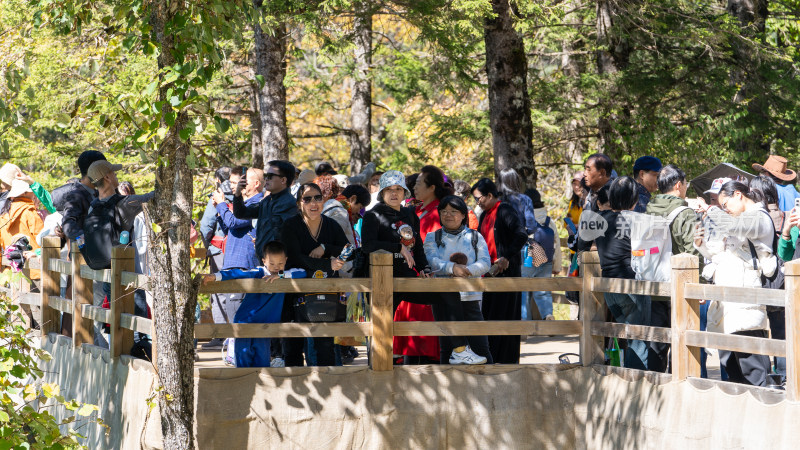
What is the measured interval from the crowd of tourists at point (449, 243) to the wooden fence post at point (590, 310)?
0.13m

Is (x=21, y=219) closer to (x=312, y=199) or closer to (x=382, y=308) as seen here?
(x=312, y=199)

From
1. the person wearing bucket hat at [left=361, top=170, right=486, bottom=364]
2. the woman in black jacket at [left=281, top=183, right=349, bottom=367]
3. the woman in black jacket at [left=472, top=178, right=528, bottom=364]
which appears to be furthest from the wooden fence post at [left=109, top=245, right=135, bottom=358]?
the woman in black jacket at [left=472, top=178, right=528, bottom=364]

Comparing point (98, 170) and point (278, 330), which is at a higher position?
point (98, 170)

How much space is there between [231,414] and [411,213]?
2300mm

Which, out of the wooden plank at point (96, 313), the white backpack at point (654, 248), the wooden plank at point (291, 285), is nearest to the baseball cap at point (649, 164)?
the white backpack at point (654, 248)

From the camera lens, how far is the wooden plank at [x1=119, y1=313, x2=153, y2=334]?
7930 millimetres

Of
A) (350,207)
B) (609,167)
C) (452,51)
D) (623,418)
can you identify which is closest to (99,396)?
(350,207)

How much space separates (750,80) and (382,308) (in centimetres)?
1069

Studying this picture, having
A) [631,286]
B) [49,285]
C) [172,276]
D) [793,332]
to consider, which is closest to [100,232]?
[49,285]

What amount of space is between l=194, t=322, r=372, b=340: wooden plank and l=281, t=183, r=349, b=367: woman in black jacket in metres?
0.36

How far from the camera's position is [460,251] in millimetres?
8695

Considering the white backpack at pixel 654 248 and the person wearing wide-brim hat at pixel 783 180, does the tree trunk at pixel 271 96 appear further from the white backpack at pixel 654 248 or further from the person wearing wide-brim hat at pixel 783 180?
the white backpack at pixel 654 248

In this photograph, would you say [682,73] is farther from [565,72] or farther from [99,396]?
[99,396]

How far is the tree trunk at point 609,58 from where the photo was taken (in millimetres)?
15523
